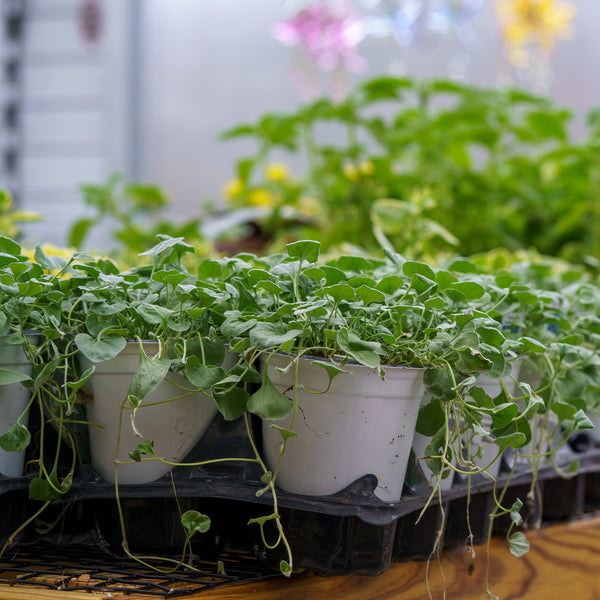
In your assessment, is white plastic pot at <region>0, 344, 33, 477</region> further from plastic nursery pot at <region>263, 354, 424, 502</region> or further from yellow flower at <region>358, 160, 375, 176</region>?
yellow flower at <region>358, 160, 375, 176</region>

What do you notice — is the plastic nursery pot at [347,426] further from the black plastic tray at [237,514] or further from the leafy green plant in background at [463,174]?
the leafy green plant in background at [463,174]

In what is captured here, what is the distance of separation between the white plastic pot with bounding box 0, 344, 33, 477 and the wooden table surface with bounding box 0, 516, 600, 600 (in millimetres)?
76

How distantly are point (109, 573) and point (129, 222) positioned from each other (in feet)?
2.94

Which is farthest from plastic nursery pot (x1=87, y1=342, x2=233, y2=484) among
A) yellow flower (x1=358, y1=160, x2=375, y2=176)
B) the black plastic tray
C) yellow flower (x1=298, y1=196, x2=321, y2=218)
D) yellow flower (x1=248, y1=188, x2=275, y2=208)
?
yellow flower (x1=248, y1=188, x2=275, y2=208)

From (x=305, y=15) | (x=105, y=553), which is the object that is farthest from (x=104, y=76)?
(x=105, y=553)

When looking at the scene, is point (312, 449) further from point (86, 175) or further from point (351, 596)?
point (86, 175)

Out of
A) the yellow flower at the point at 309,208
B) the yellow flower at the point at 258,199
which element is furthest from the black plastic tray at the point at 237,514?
the yellow flower at the point at 258,199

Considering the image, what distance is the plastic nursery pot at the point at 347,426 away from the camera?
1.39 feet

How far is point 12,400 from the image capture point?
1.45 feet

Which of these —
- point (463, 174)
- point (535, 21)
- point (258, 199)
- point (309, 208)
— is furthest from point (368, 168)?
point (535, 21)

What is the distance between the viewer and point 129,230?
117cm

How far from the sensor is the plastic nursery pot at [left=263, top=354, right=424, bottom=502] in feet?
1.39

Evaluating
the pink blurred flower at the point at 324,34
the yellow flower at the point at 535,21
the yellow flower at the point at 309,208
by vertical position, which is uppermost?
the yellow flower at the point at 535,21

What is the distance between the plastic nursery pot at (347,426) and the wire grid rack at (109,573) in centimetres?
8
